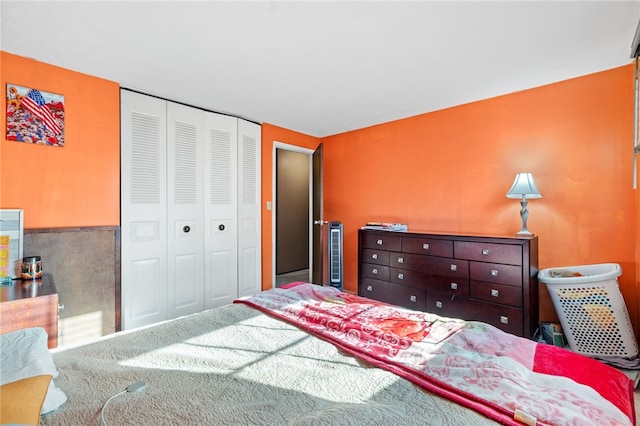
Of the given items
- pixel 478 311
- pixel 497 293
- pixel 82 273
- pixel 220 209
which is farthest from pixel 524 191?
pixel 82 273

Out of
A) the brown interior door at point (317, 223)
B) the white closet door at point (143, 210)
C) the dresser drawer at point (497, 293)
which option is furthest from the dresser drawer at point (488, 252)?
the white closet door at point (143, 210)

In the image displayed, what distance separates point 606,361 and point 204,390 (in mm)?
2908

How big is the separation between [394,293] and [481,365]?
2.20m

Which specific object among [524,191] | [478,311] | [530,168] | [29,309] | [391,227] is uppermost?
[530,168]

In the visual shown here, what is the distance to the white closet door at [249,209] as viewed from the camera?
377cm

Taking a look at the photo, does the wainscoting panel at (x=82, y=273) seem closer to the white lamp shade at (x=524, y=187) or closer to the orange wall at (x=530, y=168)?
the orange wall at (x=530, y=168)

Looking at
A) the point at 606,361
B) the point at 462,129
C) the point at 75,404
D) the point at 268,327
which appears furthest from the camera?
the point at 462,129

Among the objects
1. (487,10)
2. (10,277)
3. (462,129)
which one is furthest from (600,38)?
(10,277)

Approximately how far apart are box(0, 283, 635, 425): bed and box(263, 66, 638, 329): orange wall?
6.07 feet

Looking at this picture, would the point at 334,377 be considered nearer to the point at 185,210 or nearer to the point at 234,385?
the point at 234,385

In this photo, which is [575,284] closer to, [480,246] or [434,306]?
[480,246]

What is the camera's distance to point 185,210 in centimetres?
326

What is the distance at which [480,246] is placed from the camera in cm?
269

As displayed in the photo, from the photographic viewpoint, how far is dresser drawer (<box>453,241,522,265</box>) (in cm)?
252
